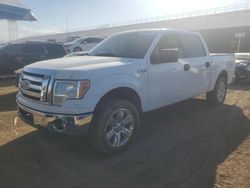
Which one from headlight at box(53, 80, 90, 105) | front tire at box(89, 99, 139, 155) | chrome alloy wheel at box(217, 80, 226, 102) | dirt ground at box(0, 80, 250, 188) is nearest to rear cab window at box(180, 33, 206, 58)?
chrome alloy wheel at box(217, 80, 226, 102)

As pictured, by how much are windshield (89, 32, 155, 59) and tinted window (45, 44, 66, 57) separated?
5817mm

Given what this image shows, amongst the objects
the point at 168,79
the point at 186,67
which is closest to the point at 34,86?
the point at 168,79

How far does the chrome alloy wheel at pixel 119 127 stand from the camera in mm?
4188

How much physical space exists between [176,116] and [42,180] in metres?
3.66

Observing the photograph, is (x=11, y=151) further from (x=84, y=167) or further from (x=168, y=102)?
(x=168, y=102)

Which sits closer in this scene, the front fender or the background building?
the front fender

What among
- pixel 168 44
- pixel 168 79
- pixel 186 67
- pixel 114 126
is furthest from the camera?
pixel 186 67

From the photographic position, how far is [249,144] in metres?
4.78

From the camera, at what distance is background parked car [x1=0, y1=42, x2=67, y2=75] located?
36.9 feet

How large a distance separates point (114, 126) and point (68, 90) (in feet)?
3.06

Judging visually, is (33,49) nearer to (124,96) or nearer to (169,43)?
(169,43)

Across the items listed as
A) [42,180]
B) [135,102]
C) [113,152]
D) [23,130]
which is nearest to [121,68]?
[135,102]

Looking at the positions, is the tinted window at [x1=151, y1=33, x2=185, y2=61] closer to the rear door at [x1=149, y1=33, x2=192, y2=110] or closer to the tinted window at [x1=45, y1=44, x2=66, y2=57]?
the rear door at [x1=149, y1=33, x2=192, y2=110]

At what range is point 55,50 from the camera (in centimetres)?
1134
